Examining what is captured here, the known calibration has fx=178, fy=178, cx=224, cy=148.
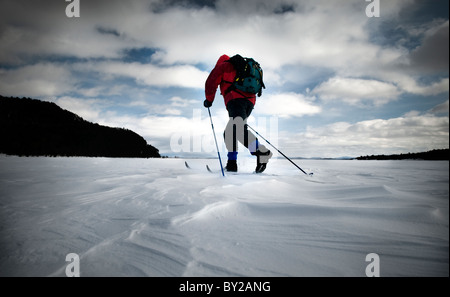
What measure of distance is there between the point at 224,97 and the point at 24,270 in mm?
4108

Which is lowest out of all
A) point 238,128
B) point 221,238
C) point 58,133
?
point 221,238

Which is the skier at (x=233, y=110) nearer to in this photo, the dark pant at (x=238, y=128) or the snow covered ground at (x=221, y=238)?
the dark pant at (x=238, y=128)

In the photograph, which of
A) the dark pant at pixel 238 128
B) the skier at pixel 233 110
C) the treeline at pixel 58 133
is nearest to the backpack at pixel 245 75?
the skier at pixel 233 110

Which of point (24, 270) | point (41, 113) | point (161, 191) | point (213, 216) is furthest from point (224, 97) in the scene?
point (41, 113)

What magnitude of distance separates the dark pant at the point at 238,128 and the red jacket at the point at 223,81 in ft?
0.45

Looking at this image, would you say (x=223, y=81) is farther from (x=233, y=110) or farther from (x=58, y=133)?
(x=58, y=133)

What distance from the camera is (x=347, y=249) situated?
2.58 feet

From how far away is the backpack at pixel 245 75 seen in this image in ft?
12.7

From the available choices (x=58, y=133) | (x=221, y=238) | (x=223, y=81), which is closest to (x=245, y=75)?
(x=223, y=81)

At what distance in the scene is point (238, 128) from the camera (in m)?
4.16

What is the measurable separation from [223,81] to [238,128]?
1.15 meters

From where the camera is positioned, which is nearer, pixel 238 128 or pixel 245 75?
pixel 245 75

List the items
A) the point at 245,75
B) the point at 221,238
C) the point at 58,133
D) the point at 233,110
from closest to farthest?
the point at 221,238 → the point at 245,75 → the point at 233,110 → the point at 58,133

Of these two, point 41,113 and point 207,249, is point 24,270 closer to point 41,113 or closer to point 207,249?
point 207,249
